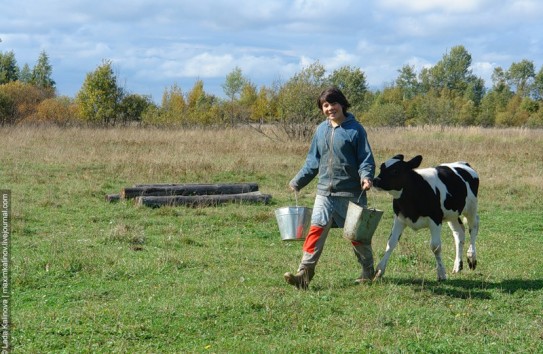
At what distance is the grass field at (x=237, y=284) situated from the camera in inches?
241

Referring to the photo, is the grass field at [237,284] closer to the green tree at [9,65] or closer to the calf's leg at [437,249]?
the calf's leg at [437,249]

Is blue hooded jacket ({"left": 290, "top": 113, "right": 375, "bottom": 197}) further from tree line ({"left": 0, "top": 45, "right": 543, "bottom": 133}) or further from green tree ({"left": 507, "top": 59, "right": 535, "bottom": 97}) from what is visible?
green tree ({"left": 507, "top": 59, "right": 535, "bottom": 97})

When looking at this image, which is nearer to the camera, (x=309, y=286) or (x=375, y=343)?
(x=375, y=343)

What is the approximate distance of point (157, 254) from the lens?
33.1 ft

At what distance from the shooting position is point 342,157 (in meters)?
7.79

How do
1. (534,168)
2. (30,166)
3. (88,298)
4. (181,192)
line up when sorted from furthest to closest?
(534,168)
(30,166)
(181,192)
(88,298)

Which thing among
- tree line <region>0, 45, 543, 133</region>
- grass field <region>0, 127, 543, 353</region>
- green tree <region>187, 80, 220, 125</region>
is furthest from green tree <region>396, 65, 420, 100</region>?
grass field <region>0, 127, 543, 353</region>

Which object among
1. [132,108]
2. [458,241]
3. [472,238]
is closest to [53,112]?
[132,108]

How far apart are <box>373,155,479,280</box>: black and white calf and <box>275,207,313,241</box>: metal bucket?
0.88 metres

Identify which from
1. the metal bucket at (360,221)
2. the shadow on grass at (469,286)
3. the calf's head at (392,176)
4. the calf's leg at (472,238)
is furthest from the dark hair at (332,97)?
the calf's leg at (472,238)

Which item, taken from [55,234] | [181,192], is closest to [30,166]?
[181,192]

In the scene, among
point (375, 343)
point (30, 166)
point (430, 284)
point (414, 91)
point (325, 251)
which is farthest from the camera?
point (414, 91)

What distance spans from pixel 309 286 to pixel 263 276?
2.84 feet

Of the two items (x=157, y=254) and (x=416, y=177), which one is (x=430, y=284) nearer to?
(x=416, y=177)
